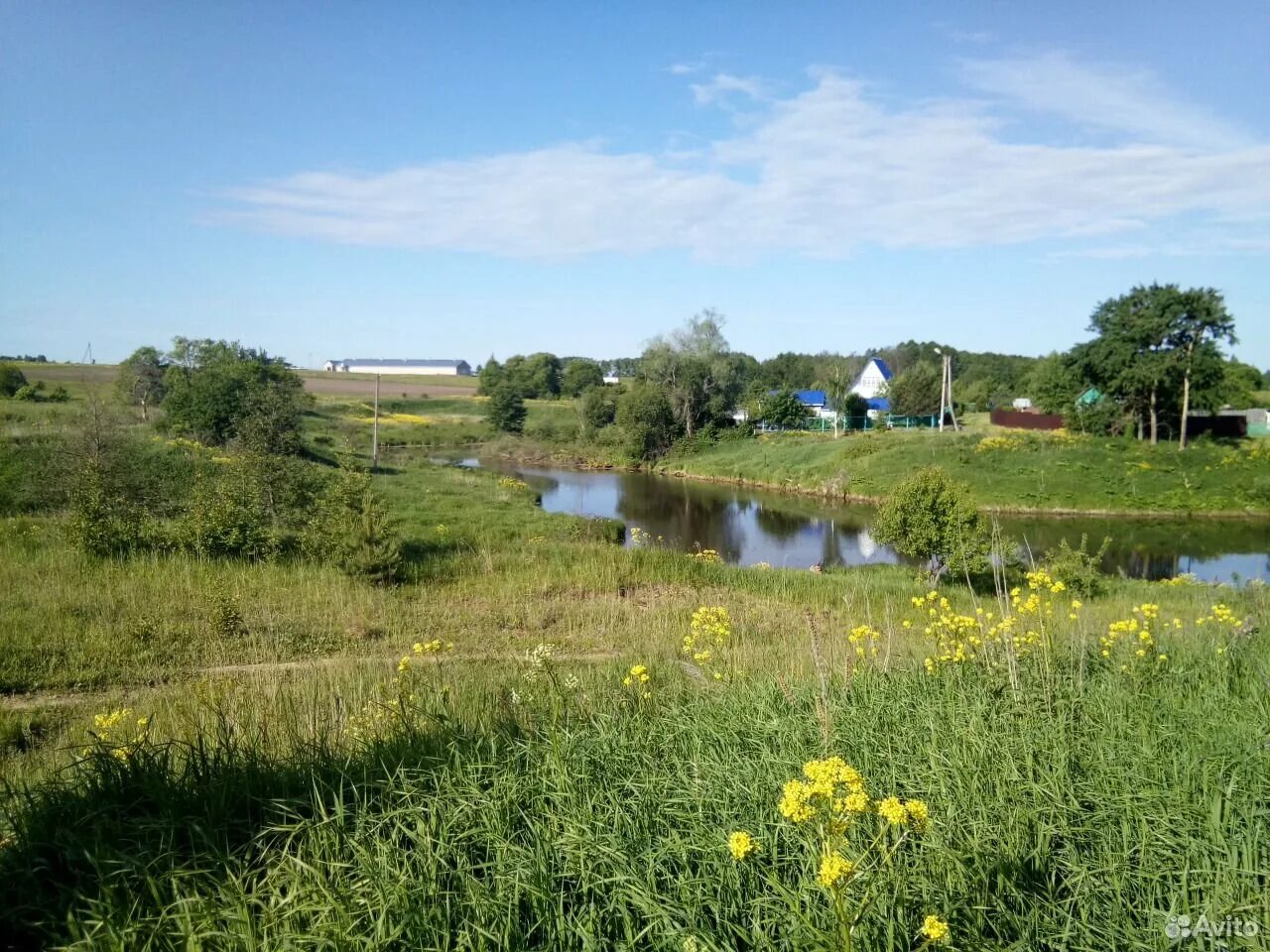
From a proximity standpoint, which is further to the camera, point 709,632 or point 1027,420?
point 1027,420

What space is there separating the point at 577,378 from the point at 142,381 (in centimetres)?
A: 7026

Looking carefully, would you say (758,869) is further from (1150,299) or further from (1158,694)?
(1150,299)

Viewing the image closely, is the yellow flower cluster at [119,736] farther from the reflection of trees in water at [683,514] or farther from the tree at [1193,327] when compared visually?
the tree at [1193,327]

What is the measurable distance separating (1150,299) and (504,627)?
1670 inches

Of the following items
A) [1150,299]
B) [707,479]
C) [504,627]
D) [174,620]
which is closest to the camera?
[174,620]

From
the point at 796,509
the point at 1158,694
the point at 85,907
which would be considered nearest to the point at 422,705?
the point at 85,907

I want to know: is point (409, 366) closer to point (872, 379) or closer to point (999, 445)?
point (872, 379)

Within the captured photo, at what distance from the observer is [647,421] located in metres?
57.0

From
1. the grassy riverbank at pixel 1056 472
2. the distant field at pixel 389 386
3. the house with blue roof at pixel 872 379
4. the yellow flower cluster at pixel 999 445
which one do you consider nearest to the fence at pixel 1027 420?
the grassy riverbank at pixel 1056 472

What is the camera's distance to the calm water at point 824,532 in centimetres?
2447

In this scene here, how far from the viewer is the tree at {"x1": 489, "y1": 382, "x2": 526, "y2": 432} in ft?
225

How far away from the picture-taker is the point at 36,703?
264 inches

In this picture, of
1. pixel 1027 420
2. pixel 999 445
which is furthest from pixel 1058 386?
pixel 999 445
